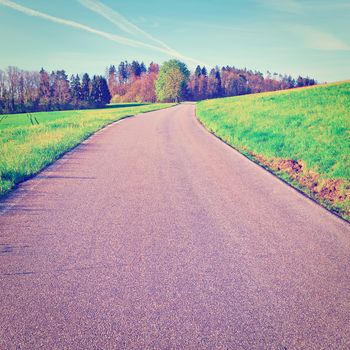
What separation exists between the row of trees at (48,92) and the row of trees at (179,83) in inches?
638

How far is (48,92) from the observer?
81562 millimetres

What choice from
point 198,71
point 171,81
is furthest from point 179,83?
point 198,71

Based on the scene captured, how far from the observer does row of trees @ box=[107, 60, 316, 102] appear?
79.9 metres

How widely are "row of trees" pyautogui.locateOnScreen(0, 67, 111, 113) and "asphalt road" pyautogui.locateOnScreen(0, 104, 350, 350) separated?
6248 cm

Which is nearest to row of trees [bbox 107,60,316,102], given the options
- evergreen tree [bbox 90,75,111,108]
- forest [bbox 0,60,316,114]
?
forest [bbox 0,60,316,114]

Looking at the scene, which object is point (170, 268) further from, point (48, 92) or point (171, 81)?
point (48, 92)

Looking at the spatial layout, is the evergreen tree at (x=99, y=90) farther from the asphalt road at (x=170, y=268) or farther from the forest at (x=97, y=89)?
the asphalt road at (x=170, y=268)

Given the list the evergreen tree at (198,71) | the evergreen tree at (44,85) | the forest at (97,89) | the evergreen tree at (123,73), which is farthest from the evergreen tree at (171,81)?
the evergreen tree at (123,73)

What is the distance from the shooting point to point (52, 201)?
5.80m

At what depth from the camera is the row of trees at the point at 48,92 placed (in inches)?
2520

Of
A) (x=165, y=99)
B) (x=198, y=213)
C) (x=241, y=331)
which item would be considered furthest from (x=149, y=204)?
(x=165, y=99)

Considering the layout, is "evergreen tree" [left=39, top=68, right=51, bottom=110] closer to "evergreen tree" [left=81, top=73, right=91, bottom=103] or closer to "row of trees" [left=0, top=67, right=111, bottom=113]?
"row of trees" [left=0, top=67, right=111, bottom=113]

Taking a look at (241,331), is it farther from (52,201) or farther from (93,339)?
(52,201)

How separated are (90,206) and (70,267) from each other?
6.80ft
